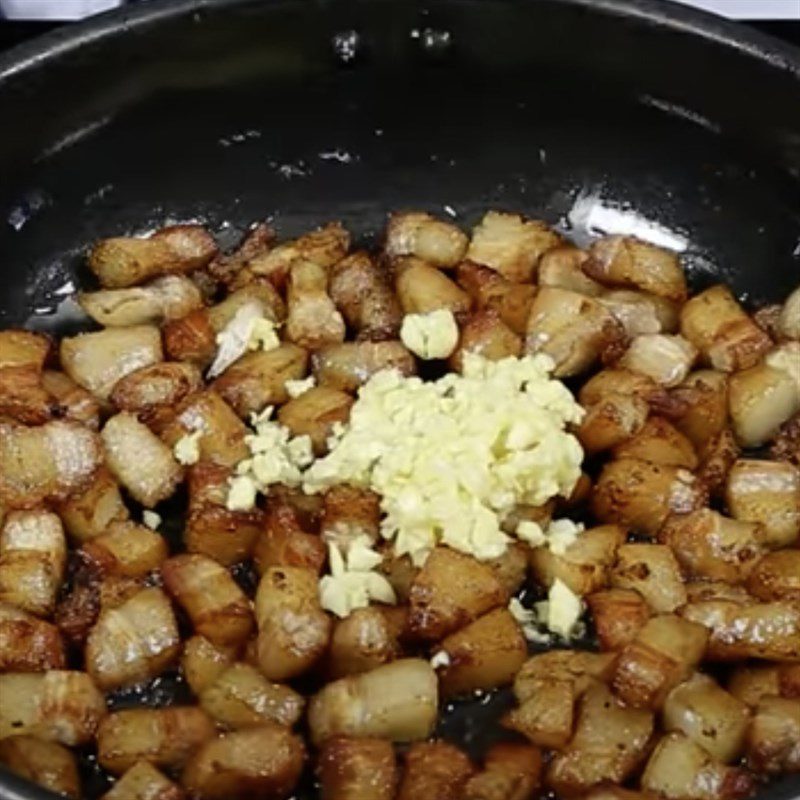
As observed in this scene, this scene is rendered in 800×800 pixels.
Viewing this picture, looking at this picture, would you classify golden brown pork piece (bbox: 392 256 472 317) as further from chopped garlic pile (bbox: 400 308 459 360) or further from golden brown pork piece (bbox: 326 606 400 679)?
golden brown pork piece (bbox: 326 606 400 679)

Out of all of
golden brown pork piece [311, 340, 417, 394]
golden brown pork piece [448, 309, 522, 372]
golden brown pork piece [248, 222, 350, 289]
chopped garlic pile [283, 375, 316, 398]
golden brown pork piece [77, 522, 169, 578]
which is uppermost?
golden brown pork piece [248, 222, 350, 289]

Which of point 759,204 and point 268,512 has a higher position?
point 759,204

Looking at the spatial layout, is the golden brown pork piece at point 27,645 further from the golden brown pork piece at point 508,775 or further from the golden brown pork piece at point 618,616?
the golden brown pork piece at point 618,616

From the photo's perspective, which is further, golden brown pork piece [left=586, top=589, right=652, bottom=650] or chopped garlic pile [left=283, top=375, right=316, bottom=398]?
chopped garlic pile [left=283, top=375, right=316, bottom=398]

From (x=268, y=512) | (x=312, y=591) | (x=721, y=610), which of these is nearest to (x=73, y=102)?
(x=268, y=512)

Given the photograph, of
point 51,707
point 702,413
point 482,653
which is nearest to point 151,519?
point 51,707

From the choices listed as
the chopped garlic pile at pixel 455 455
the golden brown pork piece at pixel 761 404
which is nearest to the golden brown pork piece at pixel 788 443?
the golden brown pork piece at pixel 761 404

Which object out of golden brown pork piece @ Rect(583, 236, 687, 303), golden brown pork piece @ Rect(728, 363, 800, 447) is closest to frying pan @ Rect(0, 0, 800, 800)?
golden brown pork piece @ Rect(583, 236, 687, 303)

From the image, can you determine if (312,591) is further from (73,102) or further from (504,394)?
(73,102)
